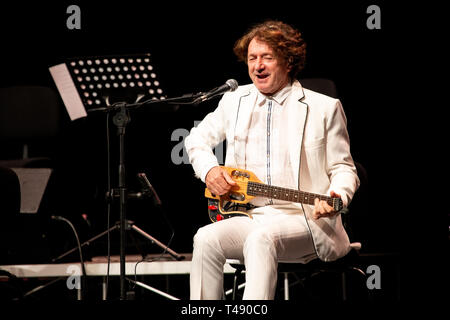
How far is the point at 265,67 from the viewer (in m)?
2.96

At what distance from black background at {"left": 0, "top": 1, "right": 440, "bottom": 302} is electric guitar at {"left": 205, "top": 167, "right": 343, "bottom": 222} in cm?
184

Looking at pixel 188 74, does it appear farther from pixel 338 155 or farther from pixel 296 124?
pixel 338 155

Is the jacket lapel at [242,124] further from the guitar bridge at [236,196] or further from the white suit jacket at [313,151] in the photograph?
the guitar bridge at [236,196]

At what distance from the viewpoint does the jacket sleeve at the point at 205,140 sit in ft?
9.59

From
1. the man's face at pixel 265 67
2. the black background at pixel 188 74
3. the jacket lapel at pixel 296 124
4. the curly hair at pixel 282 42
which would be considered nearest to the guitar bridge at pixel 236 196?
the jacket lapel at pixel 296 124

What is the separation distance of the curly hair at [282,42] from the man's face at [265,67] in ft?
0.09

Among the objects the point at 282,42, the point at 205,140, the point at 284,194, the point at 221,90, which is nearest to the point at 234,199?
the point at 284,194

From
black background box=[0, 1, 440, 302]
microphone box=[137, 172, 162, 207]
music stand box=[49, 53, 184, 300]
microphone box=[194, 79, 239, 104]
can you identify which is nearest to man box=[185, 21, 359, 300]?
microphone box=[194, 79, 239, 104]

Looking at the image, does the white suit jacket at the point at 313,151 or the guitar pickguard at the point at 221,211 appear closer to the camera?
the white suit jacket at the point at 313,151

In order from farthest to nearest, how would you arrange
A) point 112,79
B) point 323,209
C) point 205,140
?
point 112,79 < point 205,140 < point 323,209

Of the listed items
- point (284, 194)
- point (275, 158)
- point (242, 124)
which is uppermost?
point (242, 124)

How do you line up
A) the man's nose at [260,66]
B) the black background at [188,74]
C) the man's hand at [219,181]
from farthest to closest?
the black background at [188,74]
the man's nose at [260,66]
the man's hand at [219,181]

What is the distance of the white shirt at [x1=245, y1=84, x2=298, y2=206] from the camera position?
289cm

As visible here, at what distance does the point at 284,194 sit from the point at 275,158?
26cm
